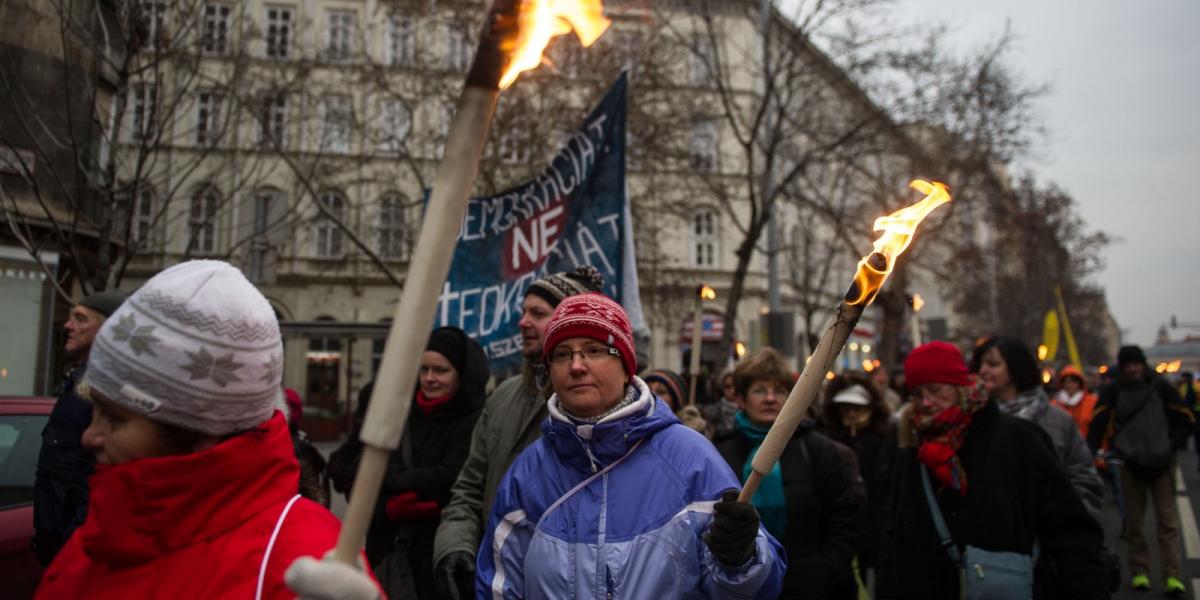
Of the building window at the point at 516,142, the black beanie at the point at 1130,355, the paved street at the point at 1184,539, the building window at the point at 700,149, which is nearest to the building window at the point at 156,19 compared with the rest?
the building window at the point at 516,142

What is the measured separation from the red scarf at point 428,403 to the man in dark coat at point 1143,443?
251 inches

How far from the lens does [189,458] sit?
1.38 metres

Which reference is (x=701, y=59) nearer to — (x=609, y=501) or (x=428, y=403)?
(x=428, y=403)

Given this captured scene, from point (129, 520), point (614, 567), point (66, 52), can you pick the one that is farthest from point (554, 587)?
point (66, 52)

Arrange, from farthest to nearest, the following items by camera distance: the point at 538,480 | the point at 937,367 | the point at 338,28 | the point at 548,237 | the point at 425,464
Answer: the point at 338,28, the point at 548,237, the point at 425,464, the point at 937,367, the point at 538,480

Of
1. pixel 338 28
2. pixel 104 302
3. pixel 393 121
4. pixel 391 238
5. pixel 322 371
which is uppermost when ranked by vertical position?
pixel 338 28

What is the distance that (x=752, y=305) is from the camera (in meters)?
31.4

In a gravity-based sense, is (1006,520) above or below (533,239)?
below

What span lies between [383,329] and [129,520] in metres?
15.9

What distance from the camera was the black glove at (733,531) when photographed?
1825mm

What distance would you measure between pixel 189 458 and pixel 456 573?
1439 millimetres

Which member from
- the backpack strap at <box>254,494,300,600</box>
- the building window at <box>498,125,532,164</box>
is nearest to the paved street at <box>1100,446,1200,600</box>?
the backpack strap at <box>254,494,300,600</box>

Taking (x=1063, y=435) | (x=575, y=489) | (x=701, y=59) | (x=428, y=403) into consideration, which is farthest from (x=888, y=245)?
(x=701, y=59)

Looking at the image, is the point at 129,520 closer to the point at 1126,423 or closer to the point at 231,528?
the point at 231,528
